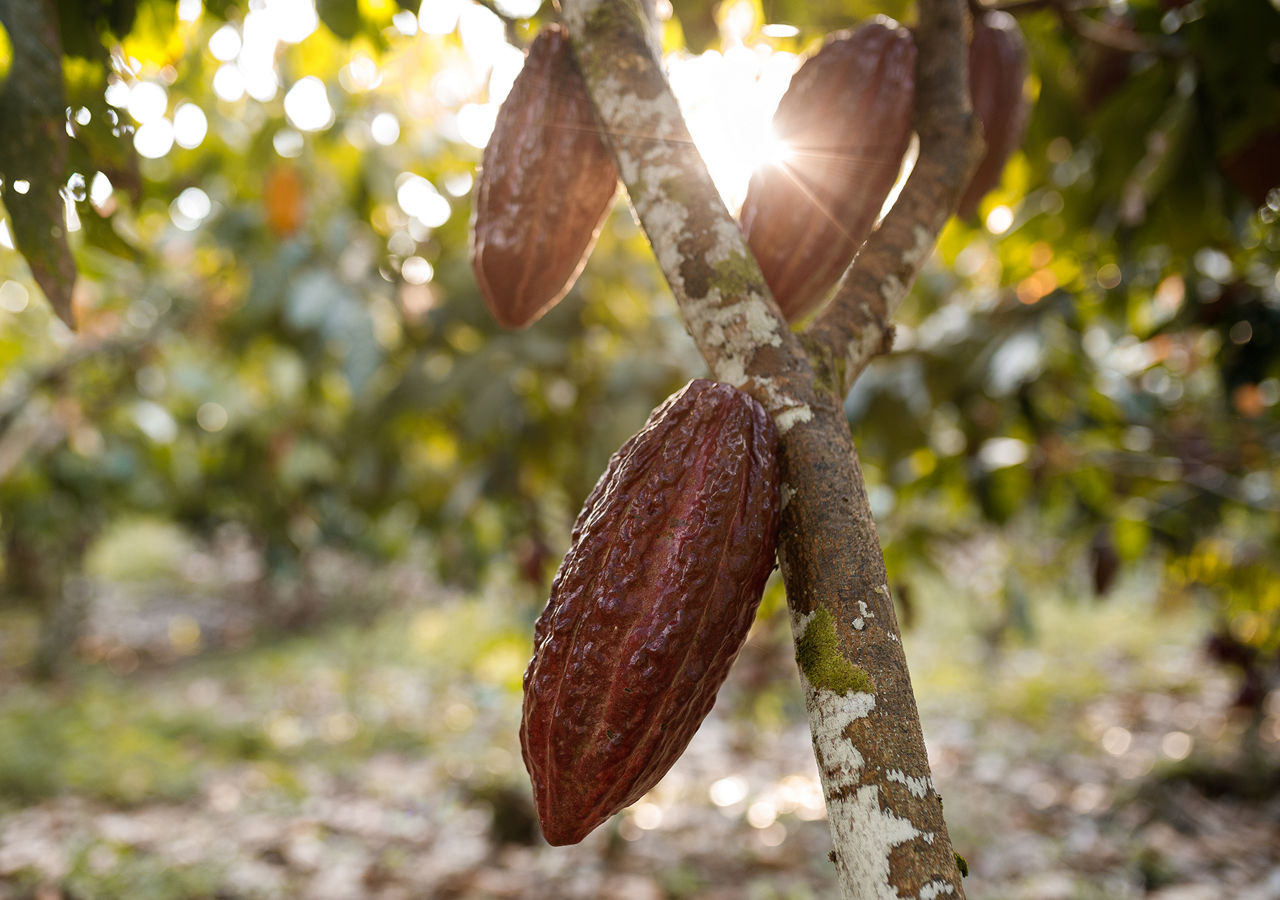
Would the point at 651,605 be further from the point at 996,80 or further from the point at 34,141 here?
the point at 996,80

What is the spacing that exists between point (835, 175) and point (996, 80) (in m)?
0.38

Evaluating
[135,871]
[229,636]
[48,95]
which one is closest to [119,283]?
[135,871]

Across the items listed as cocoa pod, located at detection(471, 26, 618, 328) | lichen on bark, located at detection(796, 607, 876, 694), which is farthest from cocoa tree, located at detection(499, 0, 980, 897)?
cocoa pod, located at detection(471, 26, 618, 328)

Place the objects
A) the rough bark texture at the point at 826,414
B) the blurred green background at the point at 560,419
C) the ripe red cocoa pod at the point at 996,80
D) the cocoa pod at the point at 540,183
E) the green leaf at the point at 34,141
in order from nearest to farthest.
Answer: the rough bark texture at the point at 826,414 → the green leaf at the point at 34,141 → the cocoa pod at the point at 540,183 → the ripe red cocoa pod at the point at 996,80 → the blurred green background at the point at 560,419

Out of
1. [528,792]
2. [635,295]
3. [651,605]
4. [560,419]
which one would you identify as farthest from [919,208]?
[528,792]

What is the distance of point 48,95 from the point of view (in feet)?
2.43

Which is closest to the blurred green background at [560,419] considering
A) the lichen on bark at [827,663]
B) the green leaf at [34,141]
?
the green leaf at [34,141]

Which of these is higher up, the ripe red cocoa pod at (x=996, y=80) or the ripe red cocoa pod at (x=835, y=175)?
the ripe red cocoa pod at (x=996, y=80)

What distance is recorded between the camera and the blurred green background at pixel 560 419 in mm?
1453

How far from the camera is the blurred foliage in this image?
1.28m

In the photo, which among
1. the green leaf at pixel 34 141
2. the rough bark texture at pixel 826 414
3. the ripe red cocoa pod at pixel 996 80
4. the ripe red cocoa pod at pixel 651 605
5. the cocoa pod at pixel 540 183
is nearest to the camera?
the rough bark texture at pixel 826 414

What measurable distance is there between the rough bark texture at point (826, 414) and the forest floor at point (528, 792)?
2083 mm

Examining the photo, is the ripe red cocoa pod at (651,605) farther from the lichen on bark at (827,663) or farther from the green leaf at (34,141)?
the green leaf at (34,141)

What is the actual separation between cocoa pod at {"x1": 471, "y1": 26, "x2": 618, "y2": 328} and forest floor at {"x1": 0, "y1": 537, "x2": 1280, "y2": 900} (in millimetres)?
1912
